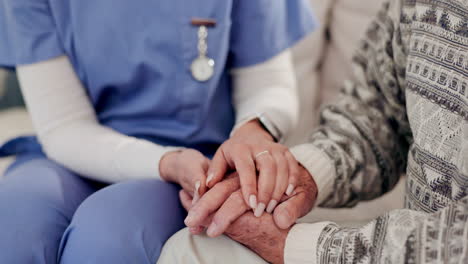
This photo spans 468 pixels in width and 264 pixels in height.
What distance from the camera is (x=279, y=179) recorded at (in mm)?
767

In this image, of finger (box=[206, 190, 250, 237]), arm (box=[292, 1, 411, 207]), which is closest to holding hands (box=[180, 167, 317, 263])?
finger (box=[206, 190, 250, 237])

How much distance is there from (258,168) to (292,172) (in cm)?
5

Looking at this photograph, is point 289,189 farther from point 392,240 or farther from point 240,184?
point 392,240

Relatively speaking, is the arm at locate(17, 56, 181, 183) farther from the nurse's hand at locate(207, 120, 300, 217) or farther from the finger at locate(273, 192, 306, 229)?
the finger at locate(273, 192, 306, 229)

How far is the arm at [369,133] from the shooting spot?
0.85 metres

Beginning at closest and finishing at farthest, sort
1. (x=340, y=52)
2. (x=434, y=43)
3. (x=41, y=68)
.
Result: (x=434, y=43), (x=41, y=68), (x=340, y=52)

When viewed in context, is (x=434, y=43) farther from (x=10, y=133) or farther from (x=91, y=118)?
(x=10, y=133)

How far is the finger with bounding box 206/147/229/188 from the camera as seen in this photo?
0.77 metres

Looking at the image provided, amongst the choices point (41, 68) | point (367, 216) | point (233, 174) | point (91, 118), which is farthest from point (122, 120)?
point (367, 216)

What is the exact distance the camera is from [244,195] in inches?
29.1

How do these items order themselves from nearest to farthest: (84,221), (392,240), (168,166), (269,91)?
1. (392,240)
2. (84,221)
3. (168,166)
4. (269,91)

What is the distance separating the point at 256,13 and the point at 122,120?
0.30 m

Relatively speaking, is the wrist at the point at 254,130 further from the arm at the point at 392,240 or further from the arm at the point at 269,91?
the arm at the point at 392,240

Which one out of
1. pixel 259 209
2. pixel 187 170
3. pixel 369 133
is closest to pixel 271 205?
pixel 259 209
